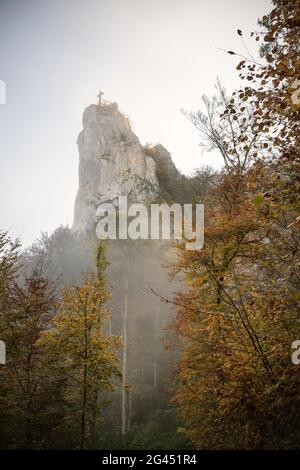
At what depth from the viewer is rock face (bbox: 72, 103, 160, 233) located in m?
48.4

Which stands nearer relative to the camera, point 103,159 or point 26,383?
point 26,383

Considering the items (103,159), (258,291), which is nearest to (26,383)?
(258,291)

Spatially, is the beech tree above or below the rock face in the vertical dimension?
below

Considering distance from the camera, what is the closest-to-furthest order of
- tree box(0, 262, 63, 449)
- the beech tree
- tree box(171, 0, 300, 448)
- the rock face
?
tree box(171, 0, 300, 448) → tree box(0, 262, 63, 449) → the beech tree → the rock face

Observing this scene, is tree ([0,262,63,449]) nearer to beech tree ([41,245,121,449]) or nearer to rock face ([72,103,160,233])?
beech tree ([41,245,121,449])

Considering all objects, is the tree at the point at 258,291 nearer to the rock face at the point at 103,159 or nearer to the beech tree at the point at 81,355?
the beech tree at the point at 81,355

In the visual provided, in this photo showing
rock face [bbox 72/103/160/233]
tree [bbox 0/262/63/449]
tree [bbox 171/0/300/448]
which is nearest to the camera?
tree [bbox 171/0/300/448]

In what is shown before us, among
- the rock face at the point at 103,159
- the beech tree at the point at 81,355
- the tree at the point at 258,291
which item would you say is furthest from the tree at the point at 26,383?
the rock face at the point at 103,159

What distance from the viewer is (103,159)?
5438 centimetres

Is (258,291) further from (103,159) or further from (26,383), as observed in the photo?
(103,159)

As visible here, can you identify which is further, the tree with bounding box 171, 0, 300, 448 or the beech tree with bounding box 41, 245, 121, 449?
the beech tree with bounding box 41, 245, 121, 449

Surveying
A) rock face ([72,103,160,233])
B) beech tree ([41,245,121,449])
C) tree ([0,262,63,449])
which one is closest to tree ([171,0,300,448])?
beech tree ([41,245,121,449])

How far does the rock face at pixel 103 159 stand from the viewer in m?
48.4
